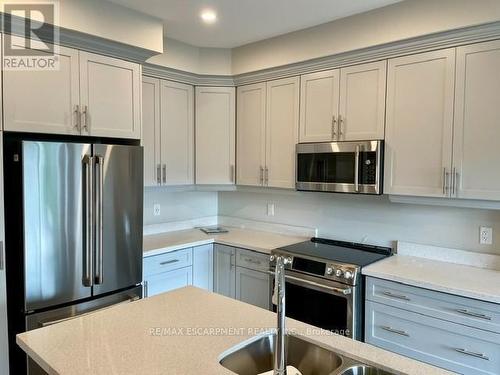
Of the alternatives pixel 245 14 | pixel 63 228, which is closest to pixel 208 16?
pixel 245 14

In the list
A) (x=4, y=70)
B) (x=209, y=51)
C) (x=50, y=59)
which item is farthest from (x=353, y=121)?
(x=4, y=70)

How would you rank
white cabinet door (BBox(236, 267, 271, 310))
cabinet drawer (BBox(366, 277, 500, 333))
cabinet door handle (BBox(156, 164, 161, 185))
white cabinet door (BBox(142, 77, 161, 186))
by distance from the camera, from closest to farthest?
cabinet drawer (BBox(366, 277, 500, 333)) < white cabinet door (BBox(236, 267, 271, 310)) < white cabinet door (BBox(142, 77, 161, 186)) < cabinet door handle (BBox(156, 164, 161, 185))

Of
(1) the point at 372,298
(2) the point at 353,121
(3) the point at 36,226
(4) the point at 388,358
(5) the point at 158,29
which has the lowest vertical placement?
(1) the point at 372,298

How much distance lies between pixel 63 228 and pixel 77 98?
839 mm

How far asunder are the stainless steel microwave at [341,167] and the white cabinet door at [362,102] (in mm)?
110

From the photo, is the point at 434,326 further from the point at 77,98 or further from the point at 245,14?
the point at 77,98

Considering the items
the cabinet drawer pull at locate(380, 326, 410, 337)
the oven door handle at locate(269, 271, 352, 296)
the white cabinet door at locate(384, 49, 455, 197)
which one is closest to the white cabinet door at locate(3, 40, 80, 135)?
the oven door handle at locate(269, 271, 352, 296)

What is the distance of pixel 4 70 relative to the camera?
2062 millimetres

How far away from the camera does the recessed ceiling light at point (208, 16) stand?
8.77 ft

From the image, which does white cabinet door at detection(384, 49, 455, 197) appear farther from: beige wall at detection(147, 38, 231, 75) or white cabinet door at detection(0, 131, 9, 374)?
white cabinet door at detection(0, 131, 9, 374)

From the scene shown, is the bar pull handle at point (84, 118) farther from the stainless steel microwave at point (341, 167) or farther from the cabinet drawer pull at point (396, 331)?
the cabinet drawer pull at point (396, 331)

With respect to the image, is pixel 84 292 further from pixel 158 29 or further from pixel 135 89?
pixel 158 29

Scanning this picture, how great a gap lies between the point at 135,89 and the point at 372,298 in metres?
2.20

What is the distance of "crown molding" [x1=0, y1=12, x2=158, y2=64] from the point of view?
208cm
